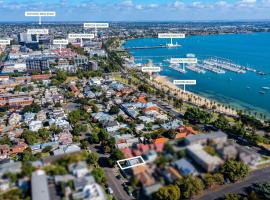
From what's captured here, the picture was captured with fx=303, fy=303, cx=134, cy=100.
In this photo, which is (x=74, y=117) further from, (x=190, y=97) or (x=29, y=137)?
(x=190, y=97)

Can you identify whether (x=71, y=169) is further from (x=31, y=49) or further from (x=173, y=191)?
(x=31, y=49)

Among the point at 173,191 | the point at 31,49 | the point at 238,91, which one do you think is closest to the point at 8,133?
the point at 173,191

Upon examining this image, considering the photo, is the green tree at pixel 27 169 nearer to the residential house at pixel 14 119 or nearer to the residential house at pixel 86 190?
the residential house at pixel 86 190

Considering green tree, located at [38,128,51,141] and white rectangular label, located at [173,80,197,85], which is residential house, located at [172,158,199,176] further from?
white rectangular label, located at [173,80,197,85]

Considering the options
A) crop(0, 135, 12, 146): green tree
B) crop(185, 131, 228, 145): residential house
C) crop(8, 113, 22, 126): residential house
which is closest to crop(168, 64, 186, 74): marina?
crop(8, 113, 22, 126): residential house

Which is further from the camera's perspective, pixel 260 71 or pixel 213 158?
pixel 260 71

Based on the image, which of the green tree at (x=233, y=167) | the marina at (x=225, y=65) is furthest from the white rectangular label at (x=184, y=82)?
the green tree at (x=233, y=167)
